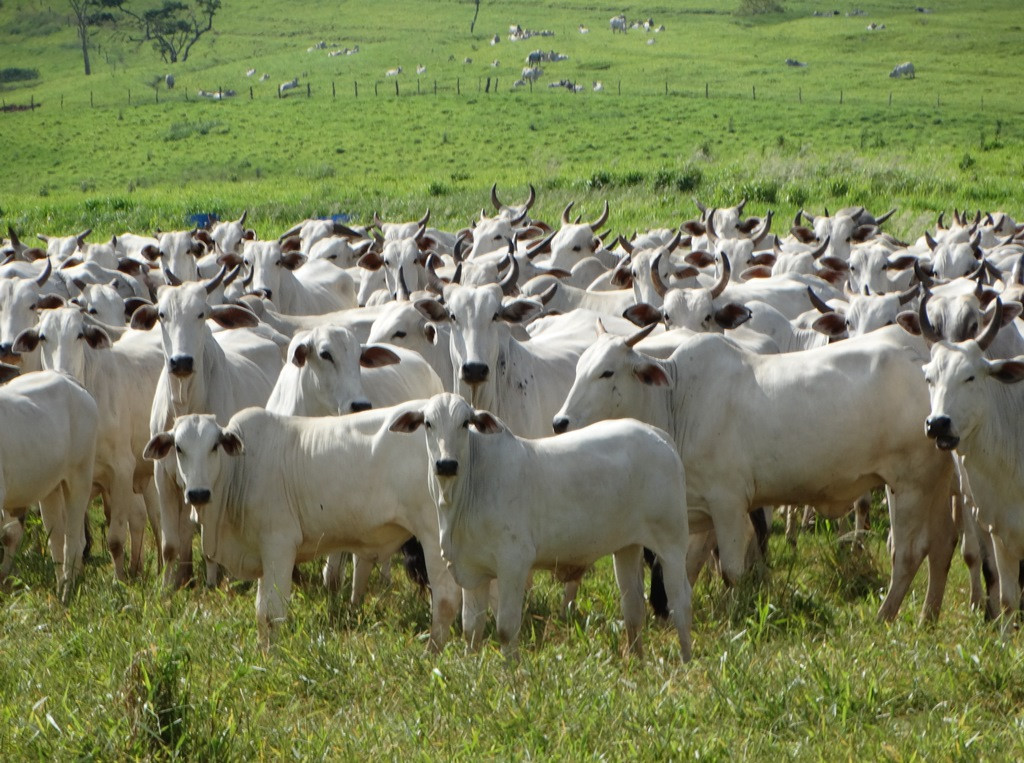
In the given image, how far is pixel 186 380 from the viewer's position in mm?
8273

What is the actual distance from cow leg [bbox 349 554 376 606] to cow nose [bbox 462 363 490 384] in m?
1.18

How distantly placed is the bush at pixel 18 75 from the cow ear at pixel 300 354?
7462cm

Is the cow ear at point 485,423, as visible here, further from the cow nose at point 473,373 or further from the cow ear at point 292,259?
the cow ear at point 292,259

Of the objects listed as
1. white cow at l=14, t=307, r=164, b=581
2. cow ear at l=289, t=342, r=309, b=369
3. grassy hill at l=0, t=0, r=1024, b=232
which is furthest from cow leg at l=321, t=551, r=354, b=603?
grassy hill at l=0, t=0, r=1024, b=232

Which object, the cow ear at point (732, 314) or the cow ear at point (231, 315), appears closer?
the cow ear at point (732, 314)

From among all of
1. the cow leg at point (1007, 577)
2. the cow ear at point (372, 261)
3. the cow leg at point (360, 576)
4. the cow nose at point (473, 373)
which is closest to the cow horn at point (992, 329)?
the cow leg at point (1007, 577)

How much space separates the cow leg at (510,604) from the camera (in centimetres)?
599

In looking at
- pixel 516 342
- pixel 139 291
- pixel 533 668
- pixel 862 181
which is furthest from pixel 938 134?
pixel 533 668

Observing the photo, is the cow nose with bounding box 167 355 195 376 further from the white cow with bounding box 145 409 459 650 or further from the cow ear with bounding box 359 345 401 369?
the white cow with bounding box 145 409 459 650

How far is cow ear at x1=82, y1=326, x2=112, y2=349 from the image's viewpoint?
8.79 metres

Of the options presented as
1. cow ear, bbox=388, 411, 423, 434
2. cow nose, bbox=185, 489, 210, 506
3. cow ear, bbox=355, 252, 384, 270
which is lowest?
cow ear, bbox=355, 252, 384, 270

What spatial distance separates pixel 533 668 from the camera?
5508 mm

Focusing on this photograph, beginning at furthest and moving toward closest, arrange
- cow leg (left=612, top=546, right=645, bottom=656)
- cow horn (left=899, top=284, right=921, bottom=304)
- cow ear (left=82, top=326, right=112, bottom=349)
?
cow horn (left=899, top=284, right=921, bottom=304) < cow ear (left=82, top=326, right=112, bottom=349) < cow leg (left=612, top=546, right=645, bottom=656)

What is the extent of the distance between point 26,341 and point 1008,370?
6.02 metres
